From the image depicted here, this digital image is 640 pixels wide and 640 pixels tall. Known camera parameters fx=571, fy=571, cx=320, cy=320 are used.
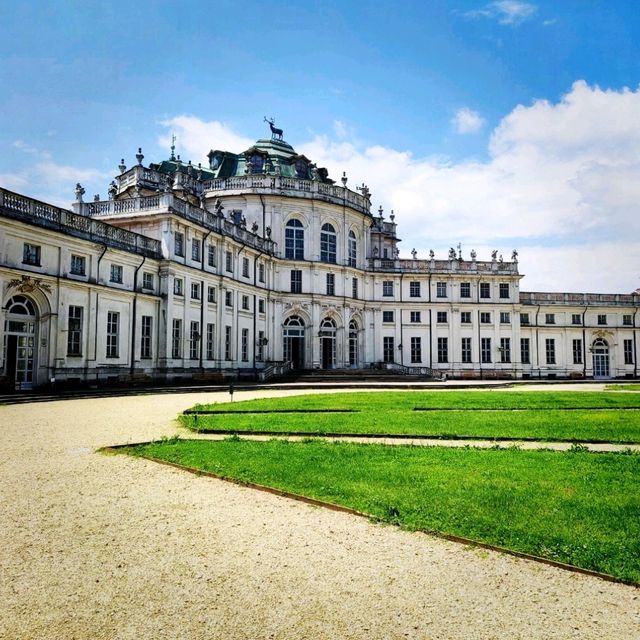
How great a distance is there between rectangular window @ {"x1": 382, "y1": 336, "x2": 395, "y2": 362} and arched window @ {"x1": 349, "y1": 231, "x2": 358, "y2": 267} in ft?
27.2

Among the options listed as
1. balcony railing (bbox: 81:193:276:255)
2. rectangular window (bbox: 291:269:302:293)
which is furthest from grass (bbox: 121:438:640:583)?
rectangular window (bbox: 291:269:302:293)

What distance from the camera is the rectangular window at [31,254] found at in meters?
25.4

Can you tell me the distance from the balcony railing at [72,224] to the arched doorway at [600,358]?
50281 mm

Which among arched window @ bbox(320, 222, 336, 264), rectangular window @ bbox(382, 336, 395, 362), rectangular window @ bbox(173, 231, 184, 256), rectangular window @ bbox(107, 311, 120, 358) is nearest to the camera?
rectangular window @ bbox(107, 311, 120, 358)

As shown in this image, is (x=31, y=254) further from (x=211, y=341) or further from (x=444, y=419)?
(x=444, y=419)

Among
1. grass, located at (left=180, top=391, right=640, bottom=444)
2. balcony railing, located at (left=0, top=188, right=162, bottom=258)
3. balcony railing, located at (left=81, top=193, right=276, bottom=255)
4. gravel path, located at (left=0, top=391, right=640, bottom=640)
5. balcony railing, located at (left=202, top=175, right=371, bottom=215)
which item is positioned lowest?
gravel path, located at (left=0, top=391, right=640, bottom=640)

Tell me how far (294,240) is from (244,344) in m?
12.3

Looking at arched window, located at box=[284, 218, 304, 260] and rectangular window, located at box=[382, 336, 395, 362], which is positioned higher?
arched window, located at box=[284, 218, 304, 260]

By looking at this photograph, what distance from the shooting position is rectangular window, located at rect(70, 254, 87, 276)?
92.5 feet

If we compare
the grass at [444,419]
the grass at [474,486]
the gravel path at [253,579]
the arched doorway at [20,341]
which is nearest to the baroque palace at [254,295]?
the arched doorway at [20,341]

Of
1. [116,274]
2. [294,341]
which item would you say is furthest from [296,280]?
[116,274]

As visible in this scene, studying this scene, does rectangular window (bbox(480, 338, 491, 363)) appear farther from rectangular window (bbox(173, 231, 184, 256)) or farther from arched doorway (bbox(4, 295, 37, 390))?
arched doorway (bbox(4, 295, 37, 390))

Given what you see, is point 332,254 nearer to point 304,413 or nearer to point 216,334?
point 216,334

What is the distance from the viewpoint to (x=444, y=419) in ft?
52.0
